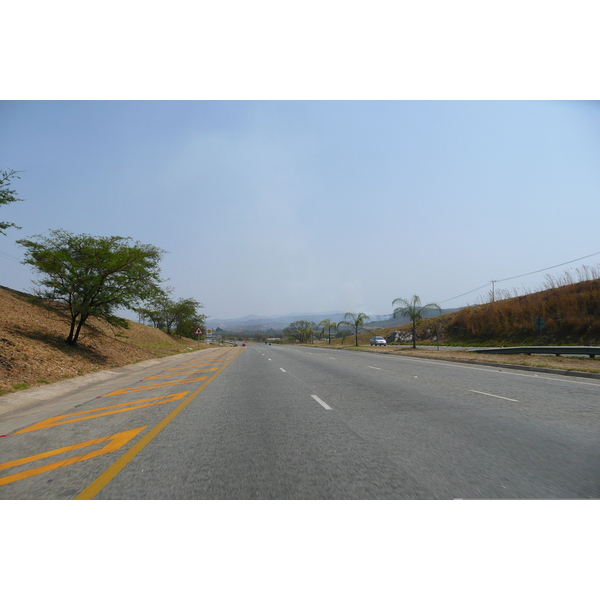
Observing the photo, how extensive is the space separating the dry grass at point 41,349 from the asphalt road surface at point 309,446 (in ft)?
10.7

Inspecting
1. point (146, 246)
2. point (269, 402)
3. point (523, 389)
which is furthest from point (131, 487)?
point (146, 246)

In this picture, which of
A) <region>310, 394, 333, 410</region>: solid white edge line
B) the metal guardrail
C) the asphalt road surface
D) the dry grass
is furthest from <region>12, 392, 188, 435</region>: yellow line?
the metal guardrail

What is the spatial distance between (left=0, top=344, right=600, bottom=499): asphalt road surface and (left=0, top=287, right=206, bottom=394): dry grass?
326 centimetres

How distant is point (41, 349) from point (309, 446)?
14688 millimetres

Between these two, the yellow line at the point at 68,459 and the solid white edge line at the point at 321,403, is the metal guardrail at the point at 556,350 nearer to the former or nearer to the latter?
the solid white edge line at the point at 321,403

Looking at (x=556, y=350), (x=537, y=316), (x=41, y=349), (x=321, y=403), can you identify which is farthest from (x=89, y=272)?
(x=537, y=316)

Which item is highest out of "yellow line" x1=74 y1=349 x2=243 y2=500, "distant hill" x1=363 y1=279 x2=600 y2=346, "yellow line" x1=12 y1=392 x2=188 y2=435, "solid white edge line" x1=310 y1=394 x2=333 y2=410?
"distant hill" x1=363 y1=279 x2=600 y2=346

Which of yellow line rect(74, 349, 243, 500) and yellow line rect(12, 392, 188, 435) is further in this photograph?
yellow line rect(12, 392, 188, 435)

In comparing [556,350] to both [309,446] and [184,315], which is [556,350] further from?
[184,315]

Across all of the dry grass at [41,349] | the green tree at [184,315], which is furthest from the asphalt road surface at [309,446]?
the green tree at [184,315]

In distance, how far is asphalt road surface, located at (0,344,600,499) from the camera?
4.04 m

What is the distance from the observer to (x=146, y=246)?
20.4 metres

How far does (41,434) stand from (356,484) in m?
5.65

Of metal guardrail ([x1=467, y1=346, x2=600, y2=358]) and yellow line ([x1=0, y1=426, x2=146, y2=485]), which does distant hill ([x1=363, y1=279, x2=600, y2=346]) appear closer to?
metal guardrail ([x1=467, y1=346, x2=600, y2=358])
